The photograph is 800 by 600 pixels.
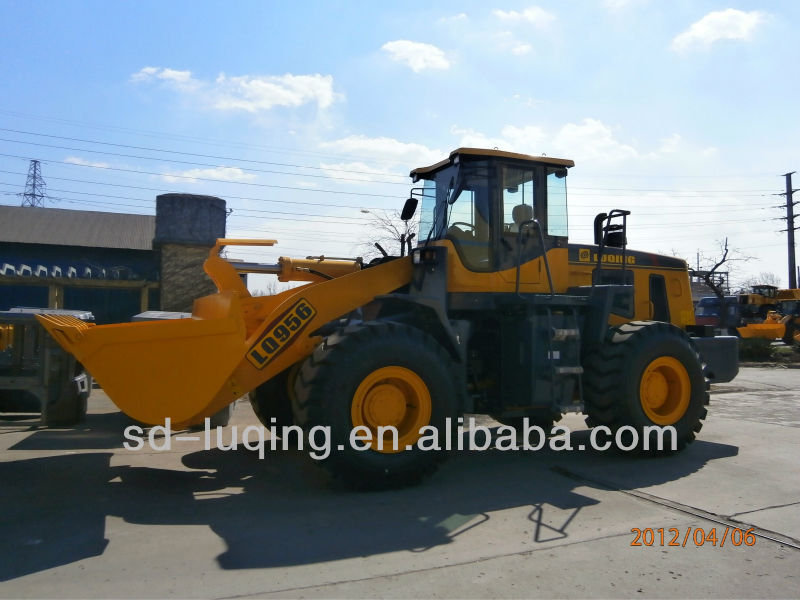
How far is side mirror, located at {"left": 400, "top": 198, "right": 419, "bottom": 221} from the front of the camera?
738 cm

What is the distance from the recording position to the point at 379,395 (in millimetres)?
5582

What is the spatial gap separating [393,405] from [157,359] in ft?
6.65

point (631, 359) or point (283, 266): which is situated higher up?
point (283, 266)

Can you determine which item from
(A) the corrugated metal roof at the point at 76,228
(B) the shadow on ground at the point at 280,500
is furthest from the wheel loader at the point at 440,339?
(A) the corrugated metal roof at the point at 76,228

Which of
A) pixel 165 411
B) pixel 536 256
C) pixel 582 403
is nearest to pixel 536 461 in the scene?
pixel 582 403

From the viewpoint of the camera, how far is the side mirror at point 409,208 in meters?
7.38

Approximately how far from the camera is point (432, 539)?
14.5 feet

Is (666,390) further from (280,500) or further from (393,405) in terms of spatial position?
(280,500)

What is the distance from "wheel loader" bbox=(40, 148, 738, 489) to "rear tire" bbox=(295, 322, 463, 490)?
0.01 metres

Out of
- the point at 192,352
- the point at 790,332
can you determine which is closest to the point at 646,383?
the point at 192,352

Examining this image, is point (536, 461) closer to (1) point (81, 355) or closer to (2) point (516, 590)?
(2) point (516, 590)

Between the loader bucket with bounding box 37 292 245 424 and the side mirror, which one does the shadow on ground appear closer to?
the loader bucket with bounding box 37 292 245 424

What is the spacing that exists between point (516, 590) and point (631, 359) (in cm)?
367

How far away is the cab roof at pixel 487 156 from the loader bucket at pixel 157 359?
2925 millimetres
